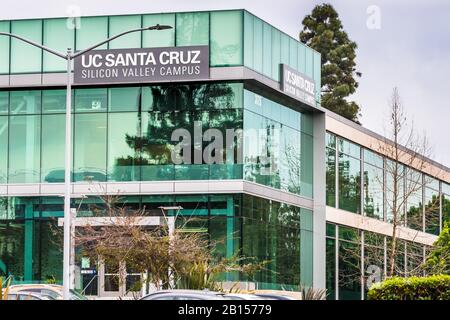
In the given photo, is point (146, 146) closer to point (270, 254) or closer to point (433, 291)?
point (270, 254)

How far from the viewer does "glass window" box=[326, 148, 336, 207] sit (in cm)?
4660

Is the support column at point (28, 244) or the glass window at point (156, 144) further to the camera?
the support column at point (28, 244)

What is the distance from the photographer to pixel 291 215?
141 ft

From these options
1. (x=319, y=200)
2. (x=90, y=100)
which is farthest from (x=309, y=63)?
(x=90, y=100)

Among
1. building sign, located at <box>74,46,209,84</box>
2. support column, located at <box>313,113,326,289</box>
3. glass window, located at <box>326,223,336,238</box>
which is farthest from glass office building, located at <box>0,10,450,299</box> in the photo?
glass window, located at <box>326,223,336,238</box>

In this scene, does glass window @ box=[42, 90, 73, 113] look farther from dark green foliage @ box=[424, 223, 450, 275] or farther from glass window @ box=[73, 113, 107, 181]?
dark green foliage @ box=[424, 223, 450, 275]

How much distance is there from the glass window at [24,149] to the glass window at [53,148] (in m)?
0.28

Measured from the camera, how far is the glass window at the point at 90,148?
3981cm

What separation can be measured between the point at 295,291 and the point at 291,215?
3094 millimetres

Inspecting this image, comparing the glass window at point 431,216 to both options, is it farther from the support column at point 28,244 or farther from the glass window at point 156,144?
the support column at point 28,244

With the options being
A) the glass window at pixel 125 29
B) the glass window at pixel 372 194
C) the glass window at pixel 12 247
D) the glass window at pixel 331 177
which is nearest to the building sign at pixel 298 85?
the glass window at pixel 331 177

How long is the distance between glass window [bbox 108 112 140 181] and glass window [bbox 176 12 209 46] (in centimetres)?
338

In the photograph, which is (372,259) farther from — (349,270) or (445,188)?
(445,188)
